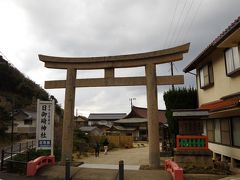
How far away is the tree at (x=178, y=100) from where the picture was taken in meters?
19.2

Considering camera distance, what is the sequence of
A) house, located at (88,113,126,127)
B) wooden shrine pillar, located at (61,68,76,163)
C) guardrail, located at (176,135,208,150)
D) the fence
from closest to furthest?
guardrail, located at (176,135,208,150) < the fence < wooden shrine pillar, located at (61,68,76,163) < house, located at (88,113,126,127)

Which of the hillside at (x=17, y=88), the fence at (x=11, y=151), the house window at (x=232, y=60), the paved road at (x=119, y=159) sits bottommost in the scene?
the paved road at (x=119, y=159)

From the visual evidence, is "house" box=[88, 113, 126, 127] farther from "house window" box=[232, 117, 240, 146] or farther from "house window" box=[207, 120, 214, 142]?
"house window" box=[232, 117, 240, 146]

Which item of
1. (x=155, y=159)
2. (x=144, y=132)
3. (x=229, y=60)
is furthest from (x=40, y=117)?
(x=144, y=132)

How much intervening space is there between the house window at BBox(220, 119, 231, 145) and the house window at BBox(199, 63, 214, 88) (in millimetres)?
2440

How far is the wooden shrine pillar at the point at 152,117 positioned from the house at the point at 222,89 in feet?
9.05

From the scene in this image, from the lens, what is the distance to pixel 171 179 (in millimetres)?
11148

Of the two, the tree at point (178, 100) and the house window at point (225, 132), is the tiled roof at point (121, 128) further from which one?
the house window at point (225, 132)

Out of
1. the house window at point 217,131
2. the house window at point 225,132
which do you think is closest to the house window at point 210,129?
the house window at point 217,131

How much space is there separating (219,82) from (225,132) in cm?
277

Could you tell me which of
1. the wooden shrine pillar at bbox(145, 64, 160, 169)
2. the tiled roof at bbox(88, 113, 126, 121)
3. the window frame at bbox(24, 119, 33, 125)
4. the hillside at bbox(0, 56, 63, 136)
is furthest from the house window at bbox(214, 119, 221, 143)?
the tiled roof at bbox(88, 113, 126, 121)

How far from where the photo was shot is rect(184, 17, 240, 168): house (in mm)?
12440

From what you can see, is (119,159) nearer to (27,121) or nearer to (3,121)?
(3,121)

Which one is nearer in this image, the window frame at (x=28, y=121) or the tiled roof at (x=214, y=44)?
the tiled roof at (x=214, y=44)
